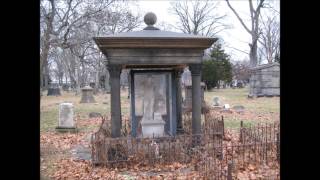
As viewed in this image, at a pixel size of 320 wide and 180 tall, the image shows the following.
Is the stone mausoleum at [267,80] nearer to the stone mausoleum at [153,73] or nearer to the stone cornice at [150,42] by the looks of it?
the stone mausoleum at [153,73]

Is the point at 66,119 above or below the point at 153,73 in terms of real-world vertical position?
below

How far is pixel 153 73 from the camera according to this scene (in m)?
10.7

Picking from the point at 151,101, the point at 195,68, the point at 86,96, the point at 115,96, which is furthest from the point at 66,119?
the point at 86,96

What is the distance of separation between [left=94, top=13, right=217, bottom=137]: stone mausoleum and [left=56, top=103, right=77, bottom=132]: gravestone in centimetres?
419

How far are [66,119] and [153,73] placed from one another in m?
5.22

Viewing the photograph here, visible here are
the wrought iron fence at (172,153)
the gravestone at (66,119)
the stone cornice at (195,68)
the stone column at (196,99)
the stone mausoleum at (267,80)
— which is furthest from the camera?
the stone mausoleum at (267,80)

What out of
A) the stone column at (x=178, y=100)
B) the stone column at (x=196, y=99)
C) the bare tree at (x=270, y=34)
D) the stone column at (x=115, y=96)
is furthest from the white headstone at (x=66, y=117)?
the bare tree at (x=270, y=34)

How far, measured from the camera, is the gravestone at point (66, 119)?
14.1 metres

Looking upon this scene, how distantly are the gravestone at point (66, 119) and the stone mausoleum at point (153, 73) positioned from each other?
4.19 m

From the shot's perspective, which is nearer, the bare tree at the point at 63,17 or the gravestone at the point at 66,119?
the gravestone at the point at 66,119

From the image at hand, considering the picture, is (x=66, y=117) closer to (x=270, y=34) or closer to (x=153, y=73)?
(x=153, y=73)

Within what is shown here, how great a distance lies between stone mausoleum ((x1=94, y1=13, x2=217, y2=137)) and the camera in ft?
28.5
